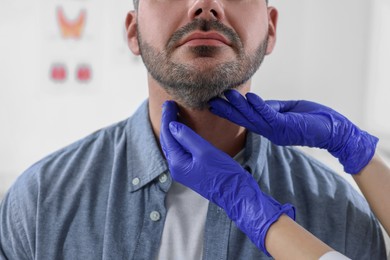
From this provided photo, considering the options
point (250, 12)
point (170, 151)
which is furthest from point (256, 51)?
point (170, 151)

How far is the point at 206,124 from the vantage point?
4.02ft

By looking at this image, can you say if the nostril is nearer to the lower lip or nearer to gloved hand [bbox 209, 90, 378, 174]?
the lower lip

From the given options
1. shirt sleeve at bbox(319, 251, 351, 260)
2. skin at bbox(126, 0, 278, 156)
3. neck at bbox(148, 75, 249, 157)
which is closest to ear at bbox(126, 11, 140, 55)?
skin at bbox(126, 0, 278, 156)

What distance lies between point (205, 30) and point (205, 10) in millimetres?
40

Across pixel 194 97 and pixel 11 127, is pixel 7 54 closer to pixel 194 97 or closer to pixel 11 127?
pixel 11 127

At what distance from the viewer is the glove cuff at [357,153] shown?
3.81ft

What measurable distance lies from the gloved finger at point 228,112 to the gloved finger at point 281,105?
81 millimetres

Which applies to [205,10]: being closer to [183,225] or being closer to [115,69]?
[183,225]

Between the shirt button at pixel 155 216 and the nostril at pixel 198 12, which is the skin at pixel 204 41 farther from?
the shirt button at pixel 155 216

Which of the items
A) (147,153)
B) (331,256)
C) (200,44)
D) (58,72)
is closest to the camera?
(331,256)

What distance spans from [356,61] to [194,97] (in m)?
1.26

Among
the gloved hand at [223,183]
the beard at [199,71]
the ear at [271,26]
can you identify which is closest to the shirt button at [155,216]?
the gloved hand at [223,183]

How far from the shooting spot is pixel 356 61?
7.22 feet

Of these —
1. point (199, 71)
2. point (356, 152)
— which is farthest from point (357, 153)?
point (199, 71)
